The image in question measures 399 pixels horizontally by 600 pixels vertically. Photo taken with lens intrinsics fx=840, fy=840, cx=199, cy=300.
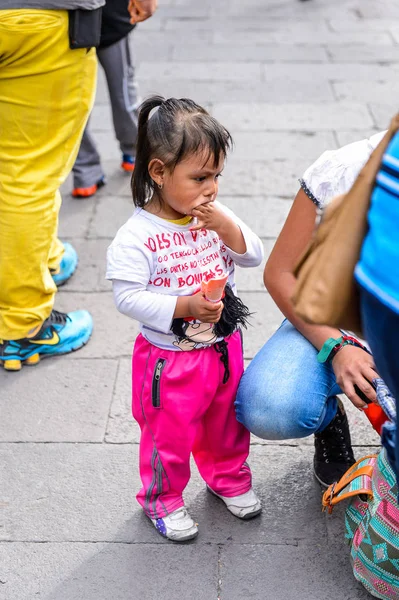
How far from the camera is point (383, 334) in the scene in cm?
119

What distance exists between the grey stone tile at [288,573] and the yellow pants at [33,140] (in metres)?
1.23

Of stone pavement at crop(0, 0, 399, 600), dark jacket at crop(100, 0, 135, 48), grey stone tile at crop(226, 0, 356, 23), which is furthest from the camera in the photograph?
grey stone tile at crop(226, 0, 356, 23)

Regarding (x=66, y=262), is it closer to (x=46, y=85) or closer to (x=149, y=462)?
(x=46, y=85)

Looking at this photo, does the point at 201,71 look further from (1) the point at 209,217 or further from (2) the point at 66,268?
(1) the point at 209,217

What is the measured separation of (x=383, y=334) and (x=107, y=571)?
1367 mm

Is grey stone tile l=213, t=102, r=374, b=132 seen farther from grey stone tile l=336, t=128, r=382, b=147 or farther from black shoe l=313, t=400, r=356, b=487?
black shoe l=313, t=400, r=356, b=487

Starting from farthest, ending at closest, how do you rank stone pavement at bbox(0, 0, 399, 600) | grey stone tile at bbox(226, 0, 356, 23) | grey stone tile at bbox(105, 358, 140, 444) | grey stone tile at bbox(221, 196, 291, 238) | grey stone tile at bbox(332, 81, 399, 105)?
1. grey stone tile at bbox(226, 0, 356, 23)
2. grey stone tile at bbox(332, 81, 399, 105)
3. grey stone tile at bbox(221, 196, 291, 238)
4. grey stone tile at bbox(105, 358, 140, 444)
5. stone pavement at bbox(0, 0, 399, 600)

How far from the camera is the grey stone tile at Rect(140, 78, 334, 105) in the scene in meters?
5.53

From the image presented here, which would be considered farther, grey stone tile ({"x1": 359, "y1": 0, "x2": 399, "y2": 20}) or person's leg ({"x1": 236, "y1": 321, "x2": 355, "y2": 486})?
grey stone tile ({"x1": 359, "y1": 0, "x2": 399, "y2": 20})

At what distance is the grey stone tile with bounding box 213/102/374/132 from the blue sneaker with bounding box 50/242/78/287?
5.76 ft

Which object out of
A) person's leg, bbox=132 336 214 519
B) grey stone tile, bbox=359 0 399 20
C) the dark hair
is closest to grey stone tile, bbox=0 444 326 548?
person's leg, bbox=132 336 214 519

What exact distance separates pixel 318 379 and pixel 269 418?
181 mm

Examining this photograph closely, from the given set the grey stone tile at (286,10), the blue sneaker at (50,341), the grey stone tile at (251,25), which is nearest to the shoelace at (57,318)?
the blue sneaker at (50,341)

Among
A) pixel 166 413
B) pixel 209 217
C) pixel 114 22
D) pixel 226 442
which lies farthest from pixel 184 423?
pixel 114 22
